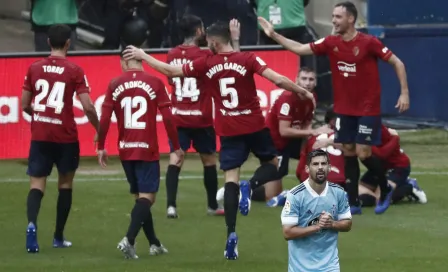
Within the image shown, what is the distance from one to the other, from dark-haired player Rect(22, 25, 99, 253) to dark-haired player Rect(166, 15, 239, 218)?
6.81ft

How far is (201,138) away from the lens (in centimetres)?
1449

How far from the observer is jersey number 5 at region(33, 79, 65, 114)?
12.3 meters

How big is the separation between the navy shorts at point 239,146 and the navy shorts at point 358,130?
5.93 feet

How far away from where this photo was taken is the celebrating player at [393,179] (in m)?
15.1

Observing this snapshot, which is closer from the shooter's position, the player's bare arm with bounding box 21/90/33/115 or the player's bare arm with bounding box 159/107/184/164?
the player's bare arm with bounding box 159/107/184/164

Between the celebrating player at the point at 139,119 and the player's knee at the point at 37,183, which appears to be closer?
the celebrating player at the point at 139,119

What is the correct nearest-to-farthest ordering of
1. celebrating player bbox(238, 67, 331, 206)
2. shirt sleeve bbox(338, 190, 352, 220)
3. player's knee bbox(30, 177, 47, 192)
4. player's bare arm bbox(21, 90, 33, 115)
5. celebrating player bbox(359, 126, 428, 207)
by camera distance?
shirt sleeve bbox(338, 190, 352, 220) → player's bare arm bbox(21, 90, 33, 115) → player's knee bbox(30, 177, 47, 192) → celebrating player bbox(238, 67, 331, 206) → celebrating player bbox(359, 126, 428, 207)

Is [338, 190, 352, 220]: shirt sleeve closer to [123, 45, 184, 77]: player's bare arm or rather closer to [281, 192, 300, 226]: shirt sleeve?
[281, 192, 300, 226]: shirt sleeve

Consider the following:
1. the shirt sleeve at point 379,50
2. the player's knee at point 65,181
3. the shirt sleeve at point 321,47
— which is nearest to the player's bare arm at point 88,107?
the player's knee at point 65,181

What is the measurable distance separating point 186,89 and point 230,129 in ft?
7.13

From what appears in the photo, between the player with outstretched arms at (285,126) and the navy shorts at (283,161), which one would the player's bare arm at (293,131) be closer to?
the player with outstretched arms at (285,126)

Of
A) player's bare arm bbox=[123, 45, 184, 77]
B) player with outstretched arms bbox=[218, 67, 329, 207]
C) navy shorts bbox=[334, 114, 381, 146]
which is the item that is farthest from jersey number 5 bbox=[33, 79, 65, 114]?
navy shorts bbox=[334, 114, 381, 146]

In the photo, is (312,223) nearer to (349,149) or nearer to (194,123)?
(194,123)


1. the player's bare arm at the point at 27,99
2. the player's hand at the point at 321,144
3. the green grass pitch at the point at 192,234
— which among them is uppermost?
the player's bare arm at the point at 27,99
